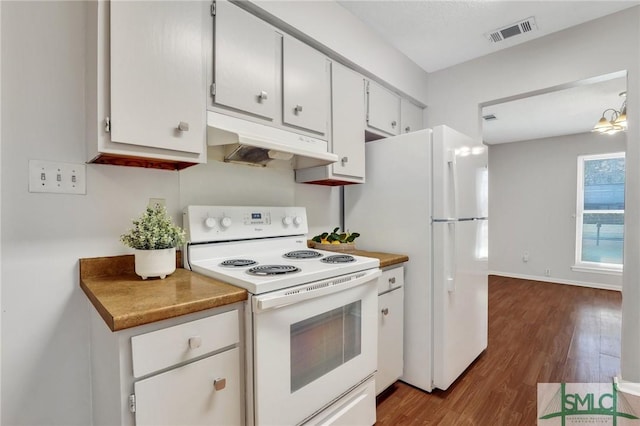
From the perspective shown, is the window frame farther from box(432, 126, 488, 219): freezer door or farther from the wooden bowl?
the wooden bowl

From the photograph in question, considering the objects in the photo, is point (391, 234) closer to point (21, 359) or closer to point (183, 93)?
point (183, 93)

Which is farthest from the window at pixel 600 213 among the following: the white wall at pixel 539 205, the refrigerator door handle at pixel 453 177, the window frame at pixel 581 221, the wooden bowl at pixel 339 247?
the wooden bowl at pixel 339 247

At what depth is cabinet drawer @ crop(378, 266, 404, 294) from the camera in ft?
5.96

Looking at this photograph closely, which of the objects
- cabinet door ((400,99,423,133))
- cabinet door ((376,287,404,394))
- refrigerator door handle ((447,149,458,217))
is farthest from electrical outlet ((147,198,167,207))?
cabinet door ((400,99,423,133))

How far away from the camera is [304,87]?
5.74 feet

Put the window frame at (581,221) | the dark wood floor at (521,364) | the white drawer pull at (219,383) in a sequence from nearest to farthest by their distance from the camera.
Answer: the white drawer pull at (219,383)
the dark wood floor at (521,364)
the window frame at (581,221)

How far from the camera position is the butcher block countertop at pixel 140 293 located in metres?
0.85

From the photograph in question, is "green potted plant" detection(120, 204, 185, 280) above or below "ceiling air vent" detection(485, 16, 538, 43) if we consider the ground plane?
below

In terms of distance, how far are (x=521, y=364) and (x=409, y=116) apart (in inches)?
85.2

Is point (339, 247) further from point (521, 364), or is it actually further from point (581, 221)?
point (581, 221)

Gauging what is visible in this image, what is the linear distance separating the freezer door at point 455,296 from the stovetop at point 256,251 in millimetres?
573

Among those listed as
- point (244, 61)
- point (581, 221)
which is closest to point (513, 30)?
point (244, 61)

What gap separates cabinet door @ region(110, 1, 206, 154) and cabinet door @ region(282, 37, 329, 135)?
1.60 feet

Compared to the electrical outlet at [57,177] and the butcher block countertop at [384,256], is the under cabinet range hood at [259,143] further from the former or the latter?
the butcher block countertop at [384,256]
